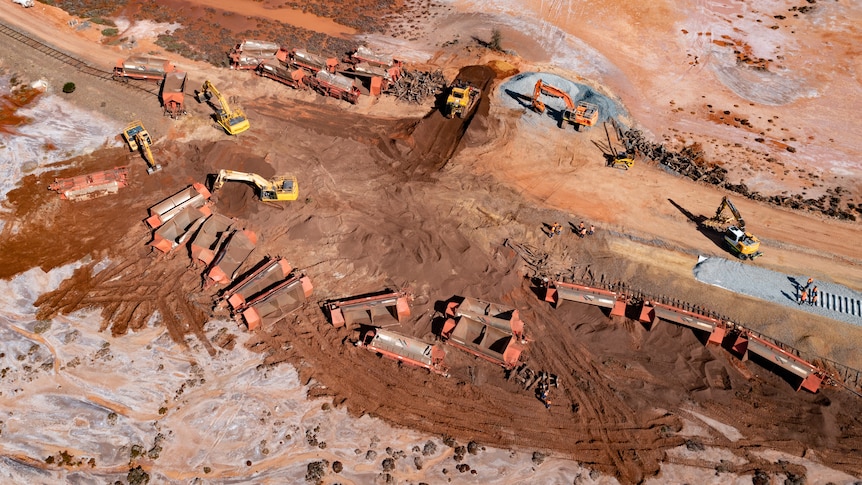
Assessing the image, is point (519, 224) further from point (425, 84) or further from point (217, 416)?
point (217, 416)

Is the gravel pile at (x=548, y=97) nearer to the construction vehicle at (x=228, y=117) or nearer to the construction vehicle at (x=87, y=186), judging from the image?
the construction vehicle at (x=228, y=117)

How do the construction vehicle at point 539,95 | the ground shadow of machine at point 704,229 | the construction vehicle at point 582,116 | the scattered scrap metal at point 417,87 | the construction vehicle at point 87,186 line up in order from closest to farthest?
the ground shadow of machine at point 704,229
the construction vehicle at point 87,186
the construction vehicle at point 582,116
the construction vehicle at point 539,95
the scattered scrap metal at point 417,87

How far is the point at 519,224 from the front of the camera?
115 feet

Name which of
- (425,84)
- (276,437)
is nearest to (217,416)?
(276,437)

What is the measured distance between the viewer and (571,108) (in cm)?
4219

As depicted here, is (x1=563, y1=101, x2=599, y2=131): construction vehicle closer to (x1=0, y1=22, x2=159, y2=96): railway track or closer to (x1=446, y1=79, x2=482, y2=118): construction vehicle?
(x1=446, y1=79, x2=482, y2=118): construction vehicle

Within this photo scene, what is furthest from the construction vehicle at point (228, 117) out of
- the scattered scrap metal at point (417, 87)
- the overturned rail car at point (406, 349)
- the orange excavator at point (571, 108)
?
the orange excavator at point (571, 108)

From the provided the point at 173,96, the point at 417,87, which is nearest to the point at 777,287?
the point at 417,87

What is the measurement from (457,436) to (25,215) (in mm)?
32831

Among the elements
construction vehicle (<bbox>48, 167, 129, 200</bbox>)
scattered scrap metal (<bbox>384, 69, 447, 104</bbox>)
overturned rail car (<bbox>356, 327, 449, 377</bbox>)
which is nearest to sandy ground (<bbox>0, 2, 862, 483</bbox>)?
overturned rail car (<bbox>356, 327, 449, 377</bbox>)

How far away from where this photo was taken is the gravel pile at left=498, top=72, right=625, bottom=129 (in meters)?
43.1

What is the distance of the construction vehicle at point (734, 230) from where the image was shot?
3228 cm

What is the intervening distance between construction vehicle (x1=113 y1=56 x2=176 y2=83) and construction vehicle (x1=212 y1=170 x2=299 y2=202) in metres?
15.8

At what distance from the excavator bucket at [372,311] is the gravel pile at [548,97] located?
20.8 metres
